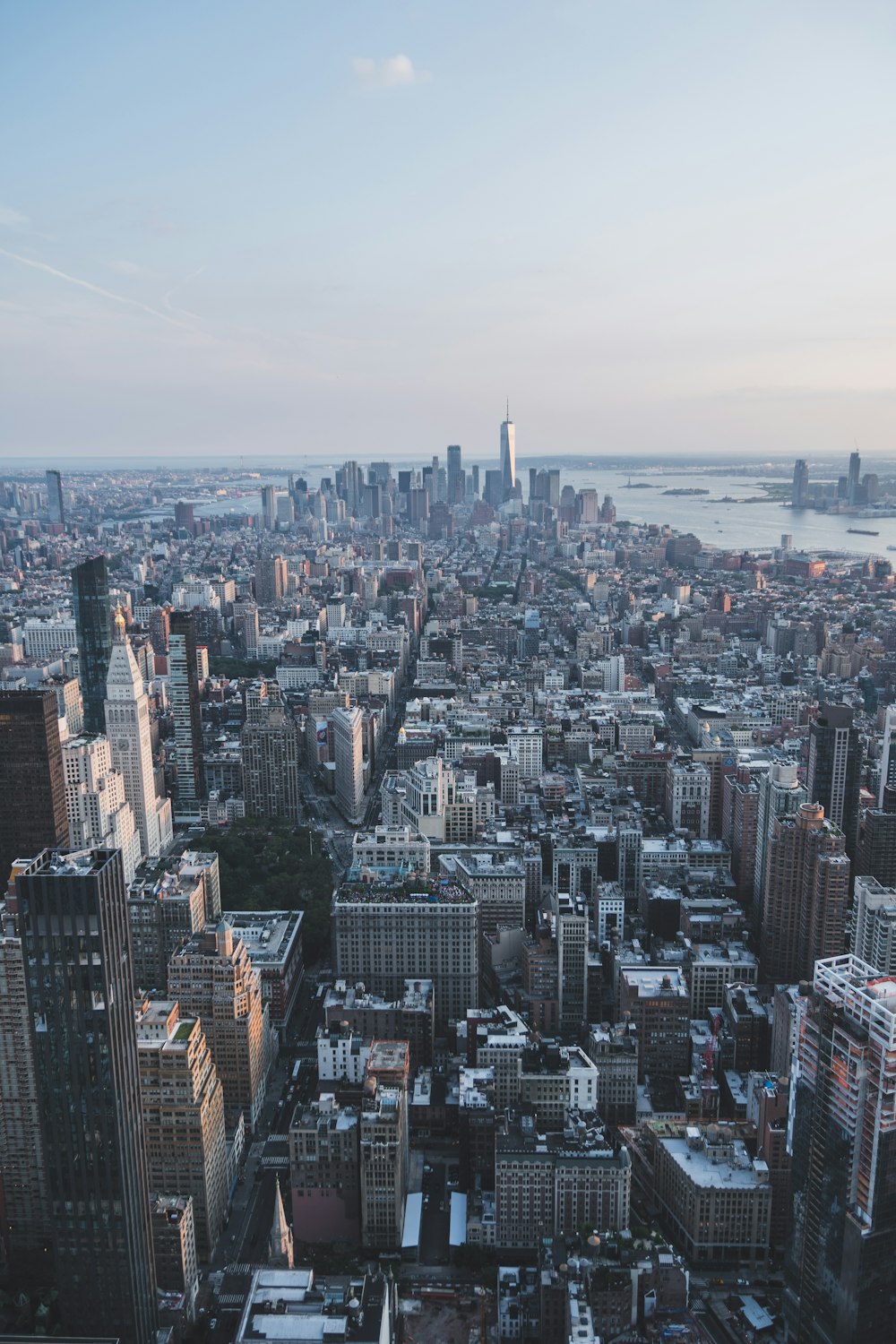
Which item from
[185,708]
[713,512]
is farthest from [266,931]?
[713,512]

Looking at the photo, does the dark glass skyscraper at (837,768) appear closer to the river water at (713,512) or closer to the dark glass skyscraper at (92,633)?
the dark glass skyscraper at (92,633)

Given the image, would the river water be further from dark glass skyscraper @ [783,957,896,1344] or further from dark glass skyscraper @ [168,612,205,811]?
dark glass skyscraper @ [783,957,896,1344]

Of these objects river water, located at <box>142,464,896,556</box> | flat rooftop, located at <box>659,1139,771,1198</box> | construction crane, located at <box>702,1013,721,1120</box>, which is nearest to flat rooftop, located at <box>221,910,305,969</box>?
construction crane, located at <box>702,1013,721,1120</box>

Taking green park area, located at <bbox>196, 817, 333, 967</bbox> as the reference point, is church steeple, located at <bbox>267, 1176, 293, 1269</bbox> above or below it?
above

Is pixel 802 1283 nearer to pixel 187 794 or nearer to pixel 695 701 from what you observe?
pixel 187 794

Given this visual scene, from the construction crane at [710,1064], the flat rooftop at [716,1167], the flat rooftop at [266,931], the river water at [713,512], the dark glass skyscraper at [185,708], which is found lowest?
the construction crane at [710,1064]

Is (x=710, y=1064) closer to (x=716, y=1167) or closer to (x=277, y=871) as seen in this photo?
(x=716, y=1167)

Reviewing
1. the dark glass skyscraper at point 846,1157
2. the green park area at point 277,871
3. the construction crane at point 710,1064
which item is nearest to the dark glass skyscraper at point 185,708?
the green park area at point 277,871
